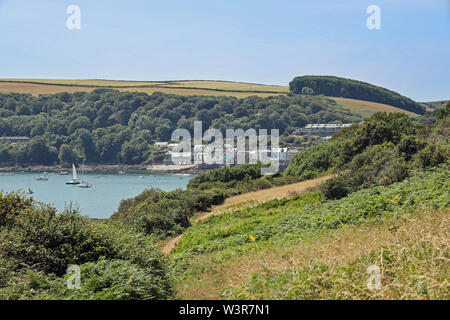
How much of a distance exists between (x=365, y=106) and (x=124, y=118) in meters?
68.4

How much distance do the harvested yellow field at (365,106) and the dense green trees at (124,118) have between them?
4.57m

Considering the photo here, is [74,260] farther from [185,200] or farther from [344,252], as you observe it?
[185,200]

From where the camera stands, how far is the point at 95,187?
83.2 m

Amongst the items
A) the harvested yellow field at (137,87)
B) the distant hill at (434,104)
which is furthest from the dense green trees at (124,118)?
the distant hill at (434,104)

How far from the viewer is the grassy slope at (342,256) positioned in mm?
6473

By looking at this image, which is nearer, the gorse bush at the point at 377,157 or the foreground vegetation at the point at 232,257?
the foreground vegetation at the point at 232,257

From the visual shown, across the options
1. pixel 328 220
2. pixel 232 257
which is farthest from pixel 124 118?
pixel 232 257

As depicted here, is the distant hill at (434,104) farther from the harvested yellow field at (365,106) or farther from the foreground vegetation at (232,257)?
the foreground vegetation at (232,257)

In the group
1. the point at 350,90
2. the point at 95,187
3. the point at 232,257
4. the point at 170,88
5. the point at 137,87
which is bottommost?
the point at 95,187

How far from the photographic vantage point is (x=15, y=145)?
11238 cm

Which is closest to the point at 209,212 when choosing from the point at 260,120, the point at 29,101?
the point at 260,120

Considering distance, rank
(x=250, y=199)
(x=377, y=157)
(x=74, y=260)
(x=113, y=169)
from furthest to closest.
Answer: (x=113, y=169) → (x=250, y=199) → (x=377, y=157) → (x=74, y=260)

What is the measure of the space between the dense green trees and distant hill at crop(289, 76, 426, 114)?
1386cm

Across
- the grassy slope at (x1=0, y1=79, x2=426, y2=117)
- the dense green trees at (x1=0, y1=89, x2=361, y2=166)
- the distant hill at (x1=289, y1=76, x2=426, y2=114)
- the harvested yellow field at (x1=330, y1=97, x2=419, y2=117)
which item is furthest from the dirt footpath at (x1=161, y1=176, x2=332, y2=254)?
the distant hill at (x1=289, y1=76, x2=426, y2=114)
